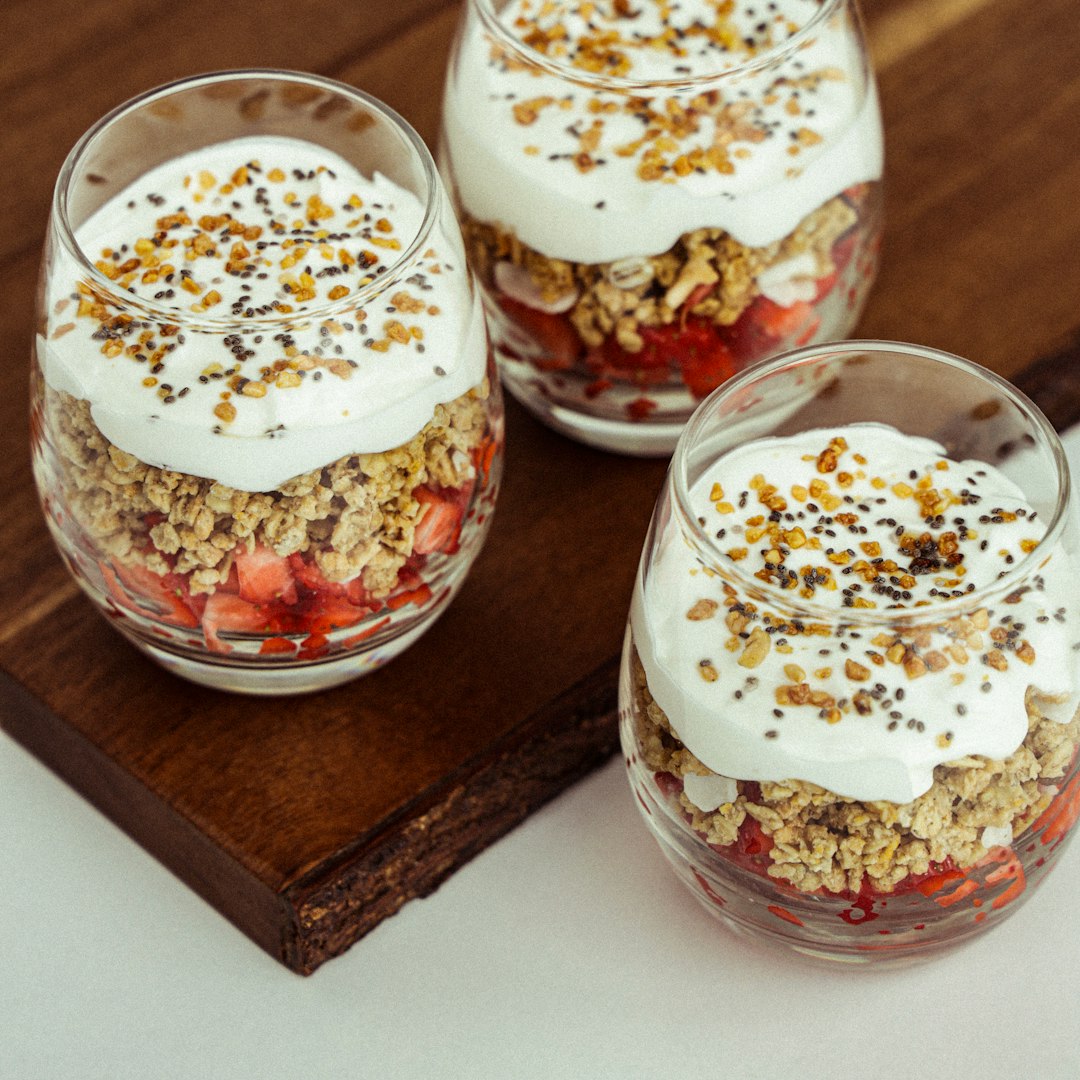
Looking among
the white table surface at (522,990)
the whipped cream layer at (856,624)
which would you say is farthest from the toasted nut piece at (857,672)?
the white table surface at (522,990)

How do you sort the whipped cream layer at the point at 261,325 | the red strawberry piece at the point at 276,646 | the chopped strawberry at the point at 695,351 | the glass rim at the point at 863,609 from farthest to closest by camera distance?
1. the chopped strawberry at the point at 695,351
2. the red strawberry piece at the point at 276,646
3. the whipped cream layer at the point at 261,325
4. the glass rim at the point at 863,609

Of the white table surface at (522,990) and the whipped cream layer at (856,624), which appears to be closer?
the whipped cream layer at (856,624)

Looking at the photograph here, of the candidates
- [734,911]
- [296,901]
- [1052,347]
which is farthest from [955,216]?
[296,901]

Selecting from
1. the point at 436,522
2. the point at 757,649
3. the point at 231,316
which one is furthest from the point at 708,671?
the point at 231,316

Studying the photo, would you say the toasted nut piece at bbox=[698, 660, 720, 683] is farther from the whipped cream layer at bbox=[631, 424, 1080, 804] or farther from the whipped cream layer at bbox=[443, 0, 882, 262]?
the whipped cream layer at bbox=[443, 0, 882, 262]

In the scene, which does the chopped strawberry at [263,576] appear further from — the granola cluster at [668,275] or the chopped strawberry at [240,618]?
the granola cluster at [668,275]

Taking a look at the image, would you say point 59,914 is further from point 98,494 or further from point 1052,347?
point 1052,347
